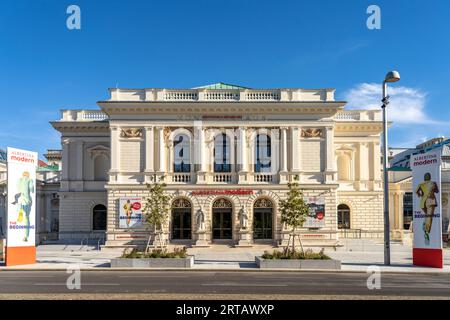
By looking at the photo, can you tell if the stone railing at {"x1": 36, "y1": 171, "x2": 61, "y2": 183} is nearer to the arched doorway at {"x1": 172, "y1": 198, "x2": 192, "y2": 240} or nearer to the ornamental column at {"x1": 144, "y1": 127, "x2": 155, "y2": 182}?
the ornamental column at {"x1": 144, "y1": 127, "x2": 155, "y2": 182}

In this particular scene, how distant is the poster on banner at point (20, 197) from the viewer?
25672 millimetres

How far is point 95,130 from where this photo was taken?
43031 mm

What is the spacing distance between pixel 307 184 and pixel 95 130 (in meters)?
21.8

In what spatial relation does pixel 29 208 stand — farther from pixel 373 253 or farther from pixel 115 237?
pixel 373 253

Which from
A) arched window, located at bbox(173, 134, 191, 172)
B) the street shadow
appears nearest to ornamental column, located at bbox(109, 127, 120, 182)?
arched window, located at bbox(173, 134, 191, 172)

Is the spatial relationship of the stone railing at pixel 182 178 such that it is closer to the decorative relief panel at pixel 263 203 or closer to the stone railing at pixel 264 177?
the stone railing at pixel 264 177

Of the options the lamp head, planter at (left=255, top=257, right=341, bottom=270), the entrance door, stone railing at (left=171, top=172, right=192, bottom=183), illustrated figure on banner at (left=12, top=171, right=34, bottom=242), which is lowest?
planter at (left=255, top=257, right=341, bottom=270)

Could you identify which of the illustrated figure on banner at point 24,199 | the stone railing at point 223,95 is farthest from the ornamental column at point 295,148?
the illustrated figure on banner at point 24,199

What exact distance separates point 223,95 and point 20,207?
64.6ft

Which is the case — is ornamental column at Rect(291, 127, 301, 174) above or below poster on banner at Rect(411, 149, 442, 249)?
above

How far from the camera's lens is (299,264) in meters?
24.7

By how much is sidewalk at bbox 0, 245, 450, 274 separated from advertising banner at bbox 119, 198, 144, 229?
3.20 metres

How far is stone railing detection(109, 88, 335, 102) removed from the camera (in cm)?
3834
